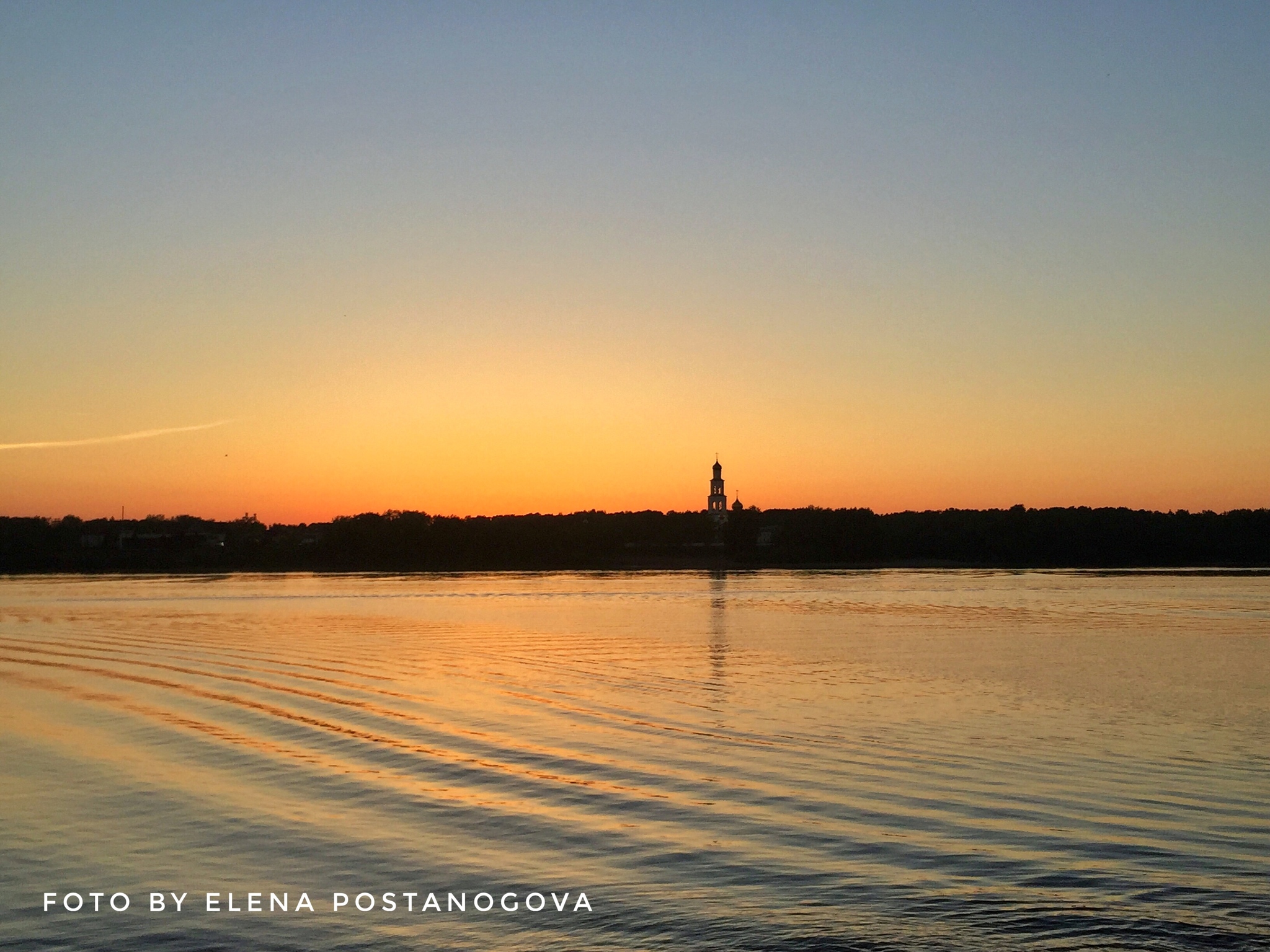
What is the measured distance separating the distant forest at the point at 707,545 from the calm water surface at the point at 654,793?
85405mm

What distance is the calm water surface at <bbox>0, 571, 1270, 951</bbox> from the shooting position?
8.29 m

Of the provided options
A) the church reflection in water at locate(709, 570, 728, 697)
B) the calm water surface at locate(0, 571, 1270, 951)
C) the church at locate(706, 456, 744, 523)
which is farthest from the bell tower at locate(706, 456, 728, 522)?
the calm water surface at locate(0, 571, 1270, 951)

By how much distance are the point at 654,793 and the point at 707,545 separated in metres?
134

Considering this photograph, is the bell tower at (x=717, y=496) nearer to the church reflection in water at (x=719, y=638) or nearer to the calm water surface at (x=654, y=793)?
the church reflection in water at (x=719, y=638)

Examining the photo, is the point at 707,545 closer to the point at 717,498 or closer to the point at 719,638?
the point at 717,498

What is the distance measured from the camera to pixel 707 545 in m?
146

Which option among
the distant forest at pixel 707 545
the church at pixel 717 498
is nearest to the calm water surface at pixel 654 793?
the distant forest at pixel 707 545

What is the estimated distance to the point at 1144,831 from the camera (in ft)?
34.0

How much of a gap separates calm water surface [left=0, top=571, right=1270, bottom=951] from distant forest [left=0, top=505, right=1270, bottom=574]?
85405 millimetres

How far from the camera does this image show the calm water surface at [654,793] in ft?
27.2

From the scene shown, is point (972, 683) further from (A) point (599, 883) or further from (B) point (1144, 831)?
(A) point (599, 883)

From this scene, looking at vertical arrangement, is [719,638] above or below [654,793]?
below

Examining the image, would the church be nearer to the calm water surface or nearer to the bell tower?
the bell tower

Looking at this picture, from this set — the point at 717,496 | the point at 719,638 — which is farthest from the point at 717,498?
the point at 719,638
